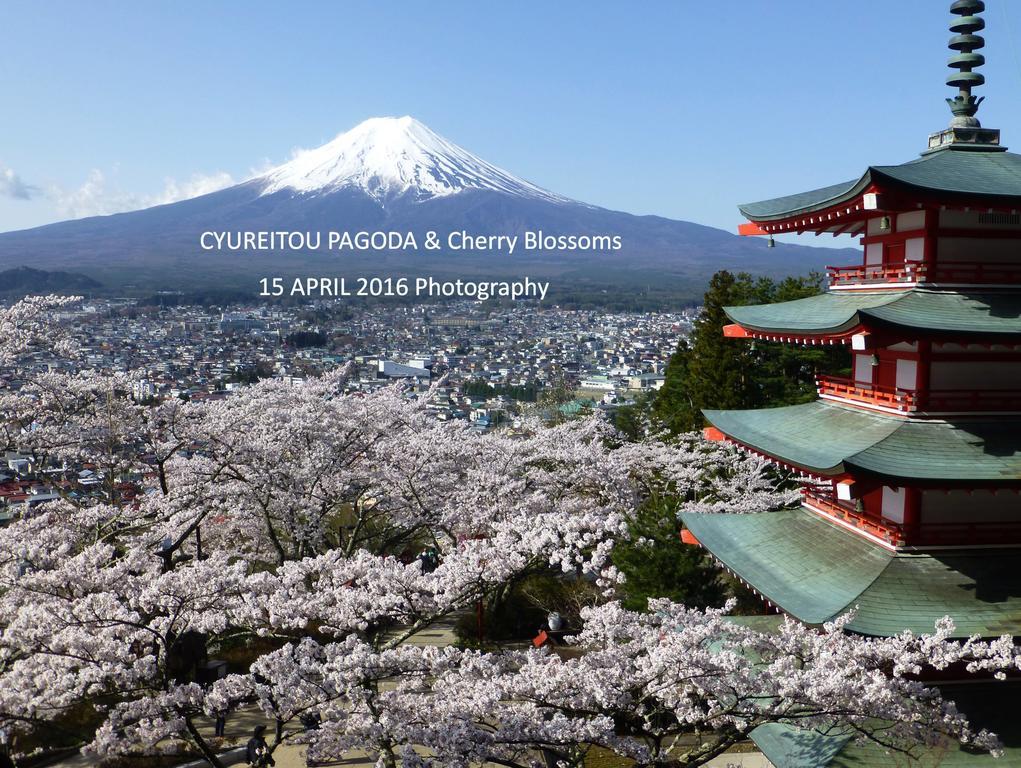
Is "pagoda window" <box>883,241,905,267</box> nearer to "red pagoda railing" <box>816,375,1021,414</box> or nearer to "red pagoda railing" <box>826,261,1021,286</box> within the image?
"red pagoda railing" <box>826,261,1021,286</box>

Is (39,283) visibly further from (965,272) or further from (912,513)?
(912,513)

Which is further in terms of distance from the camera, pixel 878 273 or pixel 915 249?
pixel 878 273

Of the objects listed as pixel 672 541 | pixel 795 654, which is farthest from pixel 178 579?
pixel 672 541

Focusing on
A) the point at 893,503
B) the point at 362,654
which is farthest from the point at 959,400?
the point at 362,654

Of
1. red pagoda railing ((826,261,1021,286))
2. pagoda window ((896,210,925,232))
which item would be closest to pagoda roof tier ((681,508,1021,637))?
red pagoda railing ((826,261,1021,286))

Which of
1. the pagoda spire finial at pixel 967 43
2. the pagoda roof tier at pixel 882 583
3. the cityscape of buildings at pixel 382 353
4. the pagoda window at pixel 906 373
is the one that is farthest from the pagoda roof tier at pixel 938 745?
the cityscape of buildings at pixel 382 353

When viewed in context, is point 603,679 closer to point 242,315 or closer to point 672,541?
point 672,541
